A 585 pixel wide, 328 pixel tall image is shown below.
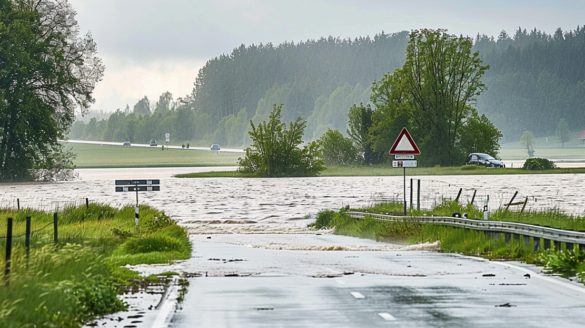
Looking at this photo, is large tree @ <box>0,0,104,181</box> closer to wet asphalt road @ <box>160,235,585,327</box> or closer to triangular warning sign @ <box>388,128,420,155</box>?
triangular warning sign @ <box>388,128,420,155</box>

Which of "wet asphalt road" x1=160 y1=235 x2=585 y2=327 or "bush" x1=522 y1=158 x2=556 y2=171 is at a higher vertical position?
"bush" x1=522 y1=158 x2=556 y2=171

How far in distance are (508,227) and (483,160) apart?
242 feet

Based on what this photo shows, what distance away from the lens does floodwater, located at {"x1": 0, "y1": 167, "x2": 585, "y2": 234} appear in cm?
4409

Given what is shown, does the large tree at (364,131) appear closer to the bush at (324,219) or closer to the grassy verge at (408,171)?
the grassy verge at (408,171)

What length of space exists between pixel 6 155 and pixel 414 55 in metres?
41.9

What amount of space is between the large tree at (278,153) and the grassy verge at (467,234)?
46.9 meters

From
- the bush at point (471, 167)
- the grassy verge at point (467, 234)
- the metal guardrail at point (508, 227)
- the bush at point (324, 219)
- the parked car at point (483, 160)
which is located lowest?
the bush at point (324, 219)

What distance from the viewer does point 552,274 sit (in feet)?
54.9

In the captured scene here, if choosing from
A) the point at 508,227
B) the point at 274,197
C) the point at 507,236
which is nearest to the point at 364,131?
the point at 274,197

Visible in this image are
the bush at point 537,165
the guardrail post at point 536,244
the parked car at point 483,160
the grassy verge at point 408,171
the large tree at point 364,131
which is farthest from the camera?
the large tree at point 364,131

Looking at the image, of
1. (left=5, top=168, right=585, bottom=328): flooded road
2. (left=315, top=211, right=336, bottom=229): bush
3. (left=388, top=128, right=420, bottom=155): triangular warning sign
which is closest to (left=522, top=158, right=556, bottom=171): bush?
(left=315, top=211, right=336, bottom=229): bush

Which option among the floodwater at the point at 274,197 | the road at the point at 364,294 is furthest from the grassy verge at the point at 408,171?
the road at the point at 364,294

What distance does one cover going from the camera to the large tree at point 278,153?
88438 millimetres

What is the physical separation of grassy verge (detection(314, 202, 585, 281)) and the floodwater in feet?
7.30
